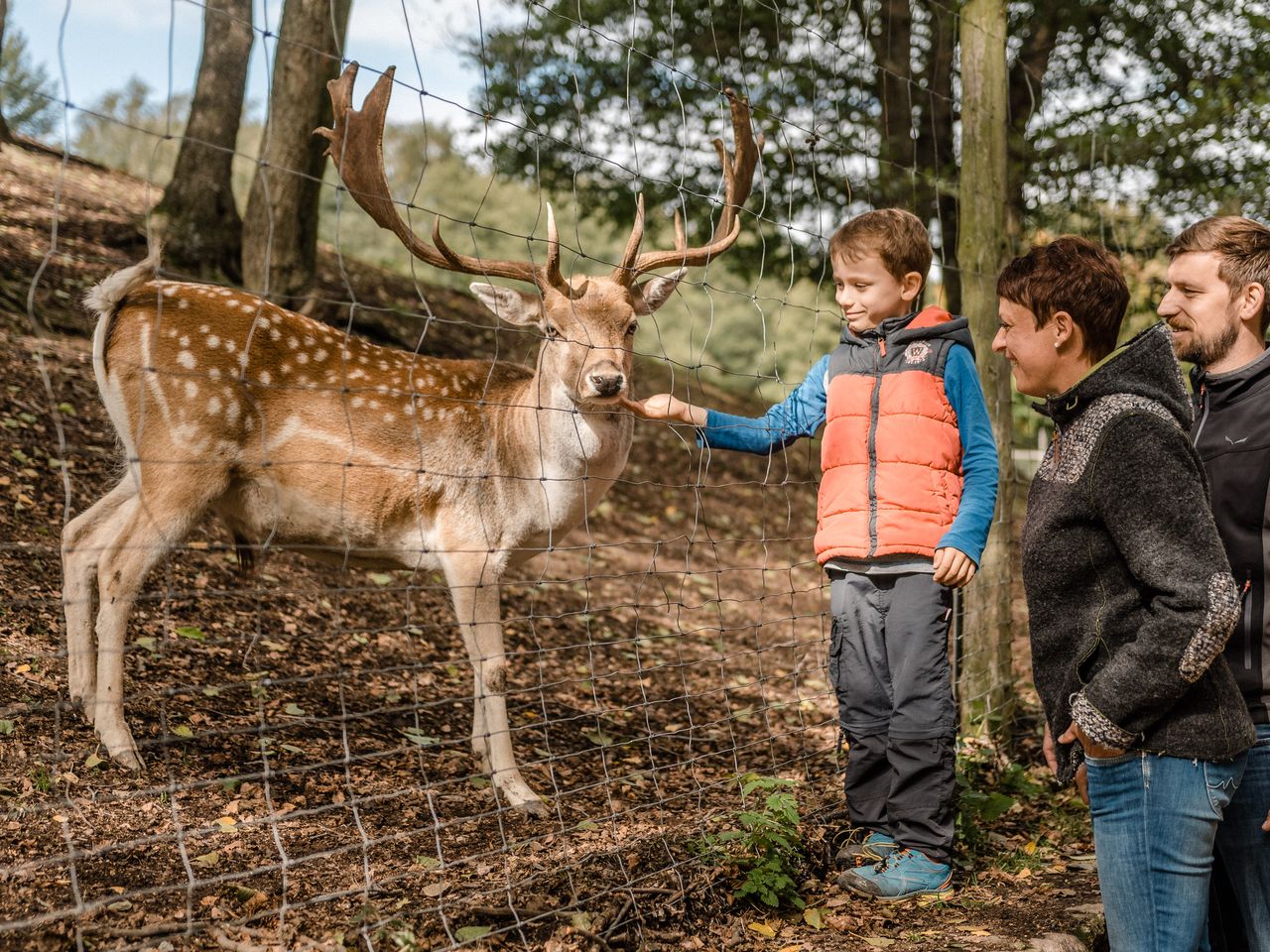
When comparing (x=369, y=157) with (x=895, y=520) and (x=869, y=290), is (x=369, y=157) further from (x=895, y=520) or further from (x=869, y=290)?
(x=895, y=520)

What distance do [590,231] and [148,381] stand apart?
29451 mm

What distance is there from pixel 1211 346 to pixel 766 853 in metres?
1.82

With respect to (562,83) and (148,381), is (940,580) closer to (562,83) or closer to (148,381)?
(148,381)

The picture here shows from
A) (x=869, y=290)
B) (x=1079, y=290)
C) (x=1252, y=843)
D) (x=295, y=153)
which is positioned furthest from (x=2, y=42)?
(x=295, y=153)

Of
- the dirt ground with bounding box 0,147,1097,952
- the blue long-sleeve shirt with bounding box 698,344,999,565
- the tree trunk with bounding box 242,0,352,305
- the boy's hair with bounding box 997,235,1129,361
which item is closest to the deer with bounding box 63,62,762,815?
the dirt ground with bounding box 0,147,1097,952

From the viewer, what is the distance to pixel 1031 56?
891 cm

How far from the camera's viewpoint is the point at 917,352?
125 inches

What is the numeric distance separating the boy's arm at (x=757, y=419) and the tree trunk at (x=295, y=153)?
439 centimetres

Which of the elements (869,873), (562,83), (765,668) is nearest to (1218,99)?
(765,668)

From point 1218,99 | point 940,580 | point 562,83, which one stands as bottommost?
point 940,580

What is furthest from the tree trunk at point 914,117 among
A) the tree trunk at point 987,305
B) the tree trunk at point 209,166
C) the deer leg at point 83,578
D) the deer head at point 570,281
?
the deer leg at point 83,578

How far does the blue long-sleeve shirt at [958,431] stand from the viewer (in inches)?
119

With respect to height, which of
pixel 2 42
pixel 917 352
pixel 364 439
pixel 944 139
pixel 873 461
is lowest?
pixel 364 439

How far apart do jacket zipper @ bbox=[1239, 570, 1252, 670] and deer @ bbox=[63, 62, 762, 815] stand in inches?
78.4
